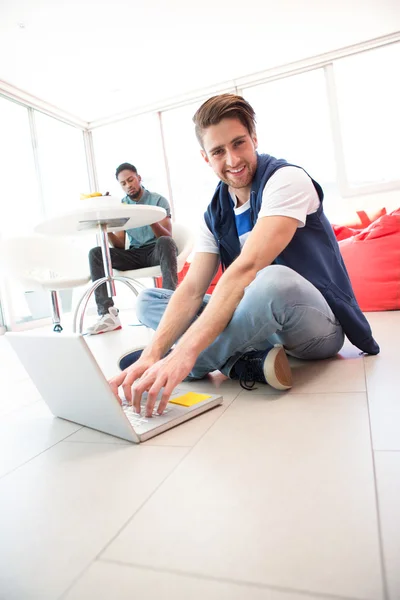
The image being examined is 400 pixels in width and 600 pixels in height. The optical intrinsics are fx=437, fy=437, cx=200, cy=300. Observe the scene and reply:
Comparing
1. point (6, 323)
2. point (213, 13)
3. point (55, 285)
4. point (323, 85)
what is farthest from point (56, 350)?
point (323, 85)

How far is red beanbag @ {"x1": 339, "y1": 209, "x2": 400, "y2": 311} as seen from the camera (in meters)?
2.61

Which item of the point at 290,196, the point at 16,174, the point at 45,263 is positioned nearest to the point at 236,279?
the point at 290,196

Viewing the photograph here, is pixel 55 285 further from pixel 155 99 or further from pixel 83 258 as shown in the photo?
pixel 155 99

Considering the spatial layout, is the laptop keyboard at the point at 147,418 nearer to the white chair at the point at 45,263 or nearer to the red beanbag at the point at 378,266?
the white chair at the point at 45,263

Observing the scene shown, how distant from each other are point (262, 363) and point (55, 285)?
1.83 metres

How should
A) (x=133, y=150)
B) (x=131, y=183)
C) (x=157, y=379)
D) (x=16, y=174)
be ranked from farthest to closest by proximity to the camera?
1. (x=133, y=150)
2. (x=16, y=174)
3. (x=131, y=183)
4. (x=157, y=379)

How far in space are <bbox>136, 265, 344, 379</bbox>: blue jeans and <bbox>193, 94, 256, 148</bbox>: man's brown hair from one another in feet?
1.58

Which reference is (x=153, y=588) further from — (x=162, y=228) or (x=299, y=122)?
(x=299, y=122)

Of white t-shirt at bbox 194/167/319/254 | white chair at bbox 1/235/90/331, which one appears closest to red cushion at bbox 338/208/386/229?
white chair at bbox 1/235/90/331

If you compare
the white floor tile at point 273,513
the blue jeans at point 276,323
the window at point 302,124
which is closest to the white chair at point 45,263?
the blue jeans at point 276,323

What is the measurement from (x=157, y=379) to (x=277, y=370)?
35 cm

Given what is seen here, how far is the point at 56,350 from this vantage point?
906 millimetres

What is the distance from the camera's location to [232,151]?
1291 millimetres

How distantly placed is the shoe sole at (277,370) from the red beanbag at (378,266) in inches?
67.1
